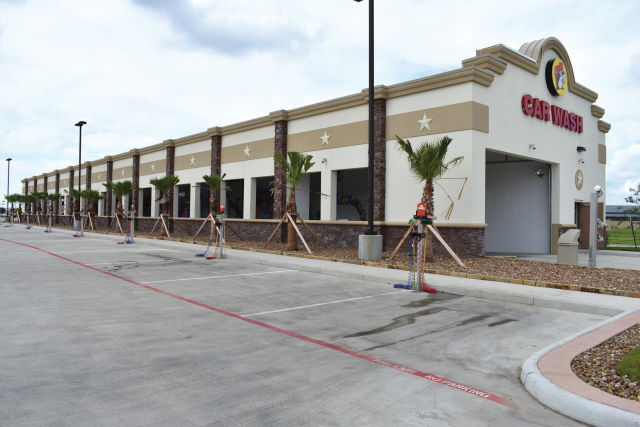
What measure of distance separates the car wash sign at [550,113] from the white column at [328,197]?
889 centimetres

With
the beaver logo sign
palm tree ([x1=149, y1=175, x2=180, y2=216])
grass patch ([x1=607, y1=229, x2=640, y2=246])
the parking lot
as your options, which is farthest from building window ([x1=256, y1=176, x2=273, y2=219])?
the parking lot

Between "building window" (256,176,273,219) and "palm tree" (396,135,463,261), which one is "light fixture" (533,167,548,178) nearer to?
"palm tree" (396,135,463,261)

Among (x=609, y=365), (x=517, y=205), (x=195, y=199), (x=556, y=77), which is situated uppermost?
(x=556, y=77)

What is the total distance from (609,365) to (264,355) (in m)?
4.00

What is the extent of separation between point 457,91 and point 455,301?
393 inches

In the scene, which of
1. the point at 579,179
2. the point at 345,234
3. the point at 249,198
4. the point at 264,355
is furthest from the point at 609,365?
the point at 249,198

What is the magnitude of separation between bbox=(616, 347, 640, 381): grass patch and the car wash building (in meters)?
11.6

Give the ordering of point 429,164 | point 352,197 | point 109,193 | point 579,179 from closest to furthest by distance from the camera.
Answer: point 429,164
point 579,179
point 352,197
point 109,193

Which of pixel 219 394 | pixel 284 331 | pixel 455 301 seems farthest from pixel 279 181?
pixel 219 394


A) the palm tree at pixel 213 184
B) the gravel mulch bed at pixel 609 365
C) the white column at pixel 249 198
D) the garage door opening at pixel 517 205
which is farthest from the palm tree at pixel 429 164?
the palm tree at pixel 213 184

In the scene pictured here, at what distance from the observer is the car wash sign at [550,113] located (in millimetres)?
19031

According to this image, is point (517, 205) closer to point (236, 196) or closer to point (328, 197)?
point (328, 197)

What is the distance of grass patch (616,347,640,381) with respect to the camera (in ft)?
14.8

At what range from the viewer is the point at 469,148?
1634 centimetres
